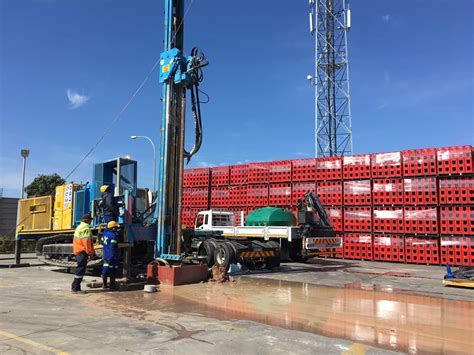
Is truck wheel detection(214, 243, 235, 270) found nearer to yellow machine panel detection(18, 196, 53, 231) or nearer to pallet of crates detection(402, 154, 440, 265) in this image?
yellow machine panel detection(18, 196, 53, 231)

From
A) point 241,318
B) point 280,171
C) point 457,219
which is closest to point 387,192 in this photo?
point 457,219

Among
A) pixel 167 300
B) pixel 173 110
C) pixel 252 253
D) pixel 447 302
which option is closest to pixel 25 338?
pixel 167 300

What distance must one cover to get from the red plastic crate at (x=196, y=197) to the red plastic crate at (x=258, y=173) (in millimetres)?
3280

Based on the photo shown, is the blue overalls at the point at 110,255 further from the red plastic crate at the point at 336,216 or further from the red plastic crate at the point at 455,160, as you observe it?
the red plastic crate at the point at 455,160

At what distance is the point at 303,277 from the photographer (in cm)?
1319

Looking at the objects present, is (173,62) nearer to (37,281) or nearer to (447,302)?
(37,281)

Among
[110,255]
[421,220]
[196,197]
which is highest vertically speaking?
[196,197]

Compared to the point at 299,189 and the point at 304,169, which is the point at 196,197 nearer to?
the point at 299,189

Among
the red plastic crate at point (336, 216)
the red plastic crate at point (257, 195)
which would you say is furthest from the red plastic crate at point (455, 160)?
the red plastic crate at point (257, 195)

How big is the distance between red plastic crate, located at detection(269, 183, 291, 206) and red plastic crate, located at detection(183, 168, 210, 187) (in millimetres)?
4610

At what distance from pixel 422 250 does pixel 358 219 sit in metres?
3.23

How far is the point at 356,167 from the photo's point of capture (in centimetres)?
2048

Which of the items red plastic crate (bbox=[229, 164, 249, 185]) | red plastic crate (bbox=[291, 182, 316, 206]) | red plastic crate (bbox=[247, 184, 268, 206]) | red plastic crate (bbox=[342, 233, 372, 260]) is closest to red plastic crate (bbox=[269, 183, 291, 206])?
red plastic crate (bbox=[291, 182, 316, 206])

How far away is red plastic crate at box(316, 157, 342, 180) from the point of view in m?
21.1
